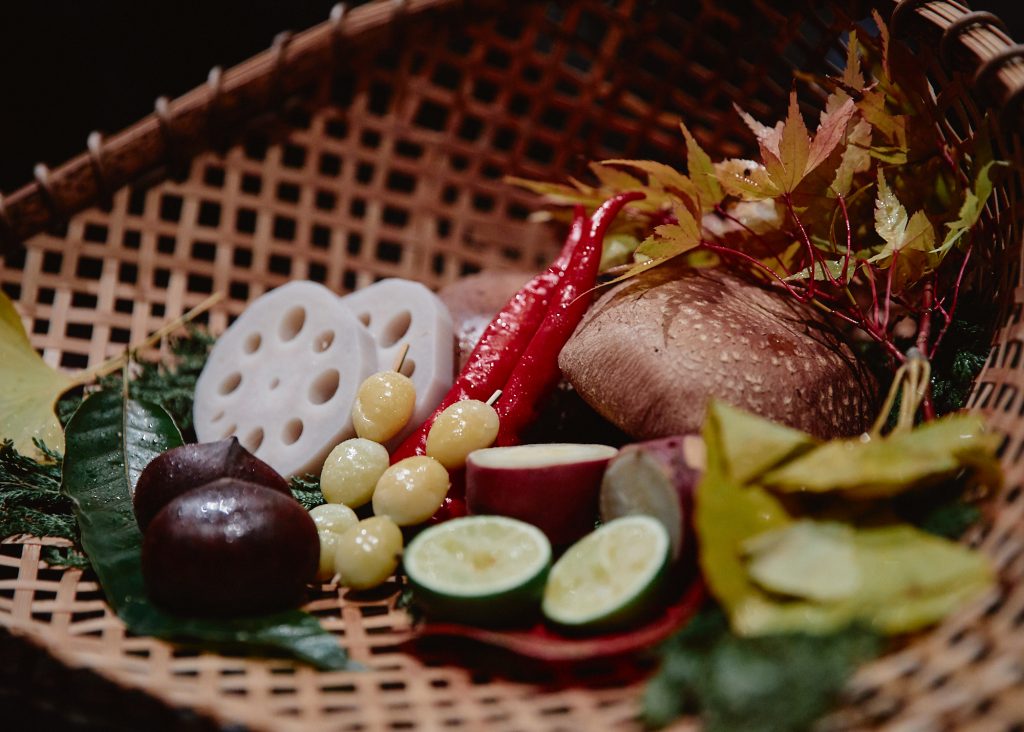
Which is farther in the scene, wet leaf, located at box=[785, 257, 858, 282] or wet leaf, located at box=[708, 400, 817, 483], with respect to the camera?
wet leaf, located at box=[785, 257, 858, 282]

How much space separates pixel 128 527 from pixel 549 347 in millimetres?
779

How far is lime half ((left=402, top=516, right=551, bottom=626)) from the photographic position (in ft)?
3.39

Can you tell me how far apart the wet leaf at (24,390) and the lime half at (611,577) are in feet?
3.37

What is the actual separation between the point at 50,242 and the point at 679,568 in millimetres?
1587

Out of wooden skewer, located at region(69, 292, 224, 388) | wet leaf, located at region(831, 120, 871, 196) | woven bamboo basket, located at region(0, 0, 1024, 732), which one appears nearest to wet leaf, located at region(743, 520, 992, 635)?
woven bamboo basket, located at region(0, 0, 1024, 732)

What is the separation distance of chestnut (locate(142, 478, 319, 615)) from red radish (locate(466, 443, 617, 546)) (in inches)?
10.7

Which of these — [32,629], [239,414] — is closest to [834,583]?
[32,629]

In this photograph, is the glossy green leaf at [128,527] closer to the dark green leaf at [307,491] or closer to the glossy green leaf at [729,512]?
the dark green leaf at [307,491]

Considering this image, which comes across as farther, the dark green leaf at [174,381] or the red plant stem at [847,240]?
the dark green leaf at [174,381]

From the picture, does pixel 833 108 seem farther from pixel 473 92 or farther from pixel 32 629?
pixel 32 629

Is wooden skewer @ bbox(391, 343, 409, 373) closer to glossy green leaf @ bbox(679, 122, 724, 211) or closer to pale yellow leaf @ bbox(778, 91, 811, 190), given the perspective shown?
glossy green leaf @ bbox(679, 122, 724, 211)

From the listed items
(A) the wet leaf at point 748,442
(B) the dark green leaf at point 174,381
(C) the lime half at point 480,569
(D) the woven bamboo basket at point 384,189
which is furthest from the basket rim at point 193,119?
(C) the lime half at point 480,569

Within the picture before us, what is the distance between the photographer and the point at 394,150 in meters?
2.18

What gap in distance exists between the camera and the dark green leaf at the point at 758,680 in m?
0.78
